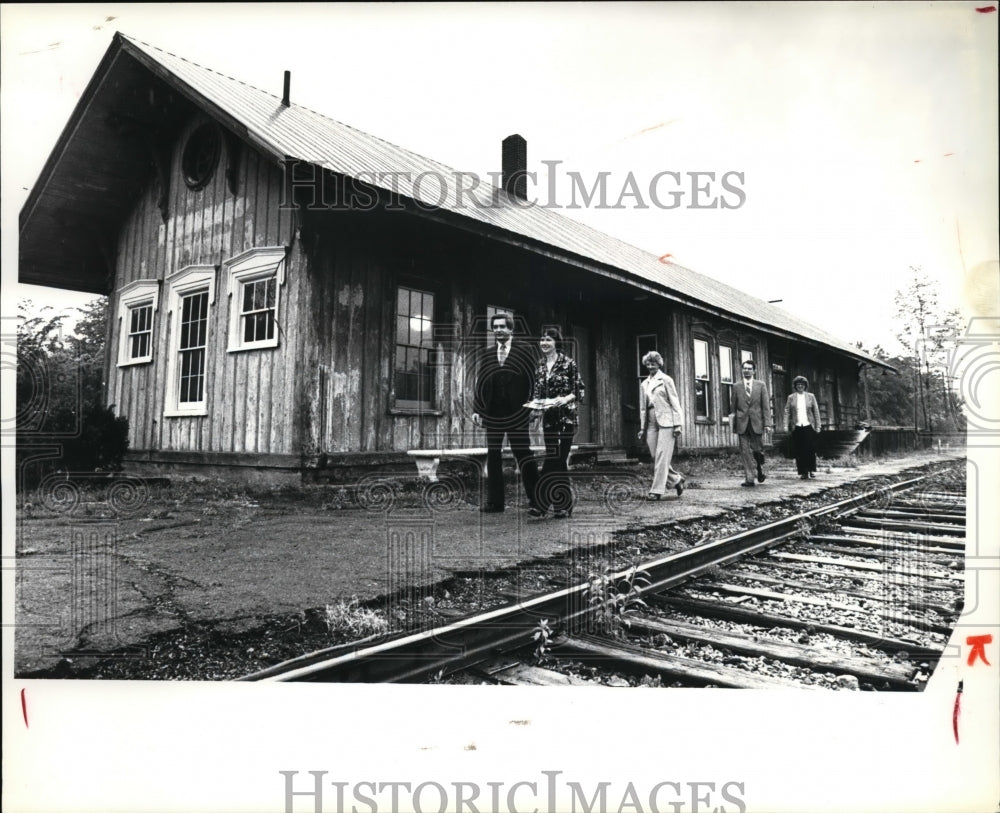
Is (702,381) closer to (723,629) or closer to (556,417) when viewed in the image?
(556,417)

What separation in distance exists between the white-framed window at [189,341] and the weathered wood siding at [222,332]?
55 millimetres

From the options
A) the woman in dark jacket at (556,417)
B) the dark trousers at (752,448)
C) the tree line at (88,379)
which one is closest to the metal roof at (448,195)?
the tree line at (88,379)

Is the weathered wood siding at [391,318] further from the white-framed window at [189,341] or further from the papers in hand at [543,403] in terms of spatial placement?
the white-framed window at [189,341]

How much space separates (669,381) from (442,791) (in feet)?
10.0

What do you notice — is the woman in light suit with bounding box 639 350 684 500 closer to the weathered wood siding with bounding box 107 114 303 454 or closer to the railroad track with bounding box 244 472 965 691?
the railroad track with bounding box 244 472 965 691

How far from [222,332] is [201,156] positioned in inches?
76.4

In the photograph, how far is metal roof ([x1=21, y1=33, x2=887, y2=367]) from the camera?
11.2 ft

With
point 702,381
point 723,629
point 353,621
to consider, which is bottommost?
point 723,629

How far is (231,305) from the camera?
14.9 ft

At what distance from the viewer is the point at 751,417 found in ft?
12.1

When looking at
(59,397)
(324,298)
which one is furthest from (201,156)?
(59,397)

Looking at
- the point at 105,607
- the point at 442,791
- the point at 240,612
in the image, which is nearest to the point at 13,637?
the point at 105,607

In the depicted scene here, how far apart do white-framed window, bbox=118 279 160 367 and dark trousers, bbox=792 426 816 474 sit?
200 inches

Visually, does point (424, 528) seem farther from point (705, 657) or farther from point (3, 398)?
point (3, 398)
